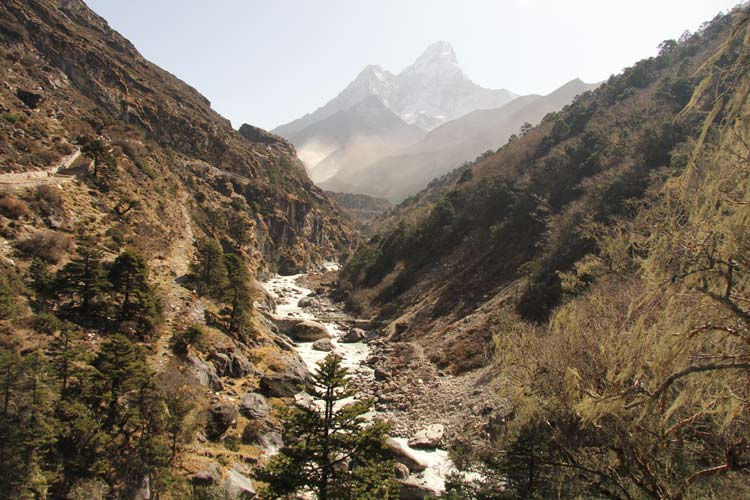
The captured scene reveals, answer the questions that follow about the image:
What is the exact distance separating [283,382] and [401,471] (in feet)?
34.2

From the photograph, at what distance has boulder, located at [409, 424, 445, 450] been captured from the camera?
1950 centimetres

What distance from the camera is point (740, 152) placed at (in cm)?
404

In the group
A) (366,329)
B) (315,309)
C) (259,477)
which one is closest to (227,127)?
(315,309)

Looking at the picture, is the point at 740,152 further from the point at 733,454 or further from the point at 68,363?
the point at 68,363

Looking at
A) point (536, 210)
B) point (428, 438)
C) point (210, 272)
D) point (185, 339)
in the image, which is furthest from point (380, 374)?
point (536, 210)

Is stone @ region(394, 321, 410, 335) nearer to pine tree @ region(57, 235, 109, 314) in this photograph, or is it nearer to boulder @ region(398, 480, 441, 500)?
boulder @ region(398, 480, 441, 500)

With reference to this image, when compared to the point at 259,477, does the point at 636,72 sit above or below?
above

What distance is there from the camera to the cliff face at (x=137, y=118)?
1802 inches

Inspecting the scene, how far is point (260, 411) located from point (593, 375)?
17.1 meters

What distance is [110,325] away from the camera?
67.5 feet

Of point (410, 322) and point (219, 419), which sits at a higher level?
point (219, 419)

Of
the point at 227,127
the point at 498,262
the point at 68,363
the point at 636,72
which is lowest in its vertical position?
the point at 498,262

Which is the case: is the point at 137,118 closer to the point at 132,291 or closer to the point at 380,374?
the point at 132,291

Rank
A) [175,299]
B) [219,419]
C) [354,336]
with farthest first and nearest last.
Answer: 1. [354,336]
2. [175,299]
3. [219,419]
